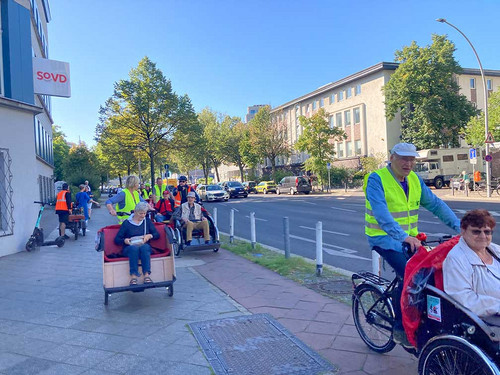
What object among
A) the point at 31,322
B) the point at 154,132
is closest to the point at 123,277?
the point at 31,322

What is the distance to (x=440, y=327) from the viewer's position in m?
2.74

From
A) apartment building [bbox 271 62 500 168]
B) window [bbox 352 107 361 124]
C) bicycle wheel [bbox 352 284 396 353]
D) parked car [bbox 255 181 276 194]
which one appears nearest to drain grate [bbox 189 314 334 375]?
bicycle wheel [bbox 352 284 396 353]

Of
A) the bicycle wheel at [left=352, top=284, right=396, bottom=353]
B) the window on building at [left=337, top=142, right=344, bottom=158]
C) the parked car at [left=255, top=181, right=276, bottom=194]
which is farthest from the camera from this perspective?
the window on building at [left=337, top=142, right=344, bottom=158]

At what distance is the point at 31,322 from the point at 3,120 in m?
6.68

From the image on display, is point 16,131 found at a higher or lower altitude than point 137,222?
higher

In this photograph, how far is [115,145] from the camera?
3806 centimetres

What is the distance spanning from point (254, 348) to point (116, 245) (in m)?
2.85

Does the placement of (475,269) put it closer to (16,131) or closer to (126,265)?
(126,265)

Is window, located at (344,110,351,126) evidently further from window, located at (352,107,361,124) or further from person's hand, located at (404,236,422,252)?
person's hand, located at (404,236,422,252)

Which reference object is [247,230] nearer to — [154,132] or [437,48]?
[154,132]

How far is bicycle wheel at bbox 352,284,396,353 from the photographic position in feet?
11.8

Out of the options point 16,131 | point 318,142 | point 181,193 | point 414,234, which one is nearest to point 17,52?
point 16,131

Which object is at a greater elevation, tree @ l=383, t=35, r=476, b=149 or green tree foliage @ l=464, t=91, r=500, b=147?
tree @ l=383, t=35, r=476, b=149

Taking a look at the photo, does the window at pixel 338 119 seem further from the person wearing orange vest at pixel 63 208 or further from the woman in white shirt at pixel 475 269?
the woman in white shirt at pixel 475 269
